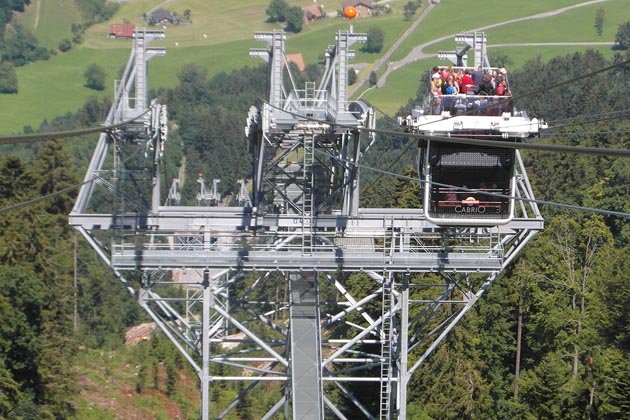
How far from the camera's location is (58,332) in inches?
2247

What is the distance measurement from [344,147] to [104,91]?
481ft

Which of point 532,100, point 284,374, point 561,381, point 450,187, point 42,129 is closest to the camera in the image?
point 450,187

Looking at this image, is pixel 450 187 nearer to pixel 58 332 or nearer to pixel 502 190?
pixel 502 190

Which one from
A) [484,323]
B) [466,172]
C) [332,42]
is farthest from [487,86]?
[332,42]

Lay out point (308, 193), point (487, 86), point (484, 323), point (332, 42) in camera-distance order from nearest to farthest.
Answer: point (487, 86) → point (308, 193) → point (484, 323) → point (332, 42)

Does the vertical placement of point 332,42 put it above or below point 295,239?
above

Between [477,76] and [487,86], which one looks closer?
[487,86]

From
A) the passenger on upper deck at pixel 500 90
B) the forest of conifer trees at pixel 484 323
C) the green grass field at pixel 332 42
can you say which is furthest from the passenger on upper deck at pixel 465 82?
the green grass field at pixel 332 42

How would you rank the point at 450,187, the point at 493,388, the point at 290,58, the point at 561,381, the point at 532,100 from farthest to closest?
the point at 290,58 < the point at 532,100 < the point at 493,388 < the point at 561,381 < the point at 450,187

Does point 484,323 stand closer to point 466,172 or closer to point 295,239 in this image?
point 295,239

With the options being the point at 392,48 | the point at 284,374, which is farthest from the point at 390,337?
the point at 392,48

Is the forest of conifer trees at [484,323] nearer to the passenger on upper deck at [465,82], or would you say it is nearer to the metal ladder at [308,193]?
the passenger on upper deck at [465,82]

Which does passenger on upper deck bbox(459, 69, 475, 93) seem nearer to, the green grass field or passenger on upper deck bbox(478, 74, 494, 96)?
passenger on upper deck bbox(478, 74, 494, 96)

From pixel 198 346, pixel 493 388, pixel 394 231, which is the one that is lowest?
pixel 493 388
